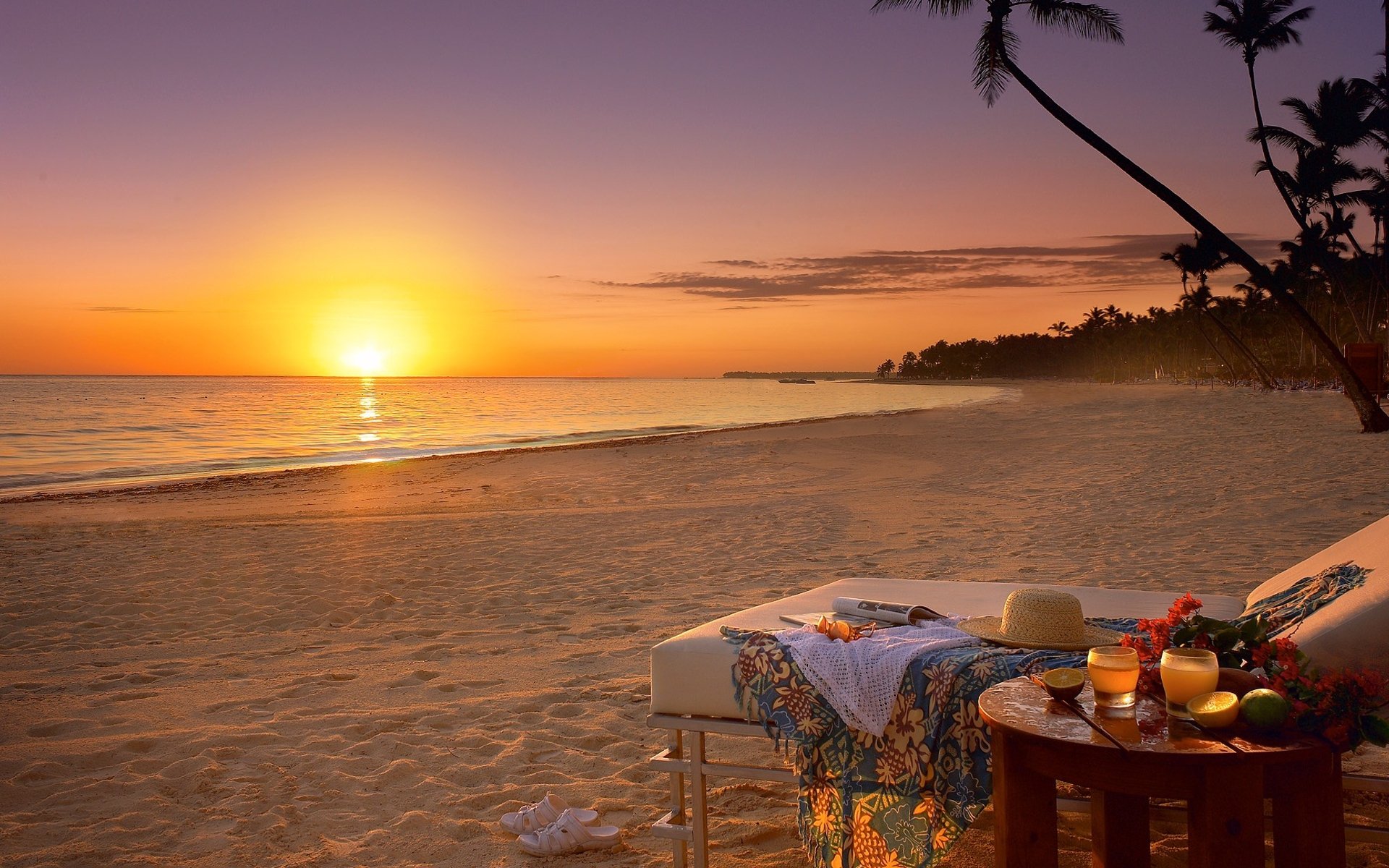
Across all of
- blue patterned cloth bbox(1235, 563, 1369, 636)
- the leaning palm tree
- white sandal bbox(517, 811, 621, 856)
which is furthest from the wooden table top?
the leaning palm tree

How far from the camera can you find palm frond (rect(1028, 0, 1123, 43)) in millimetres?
12969

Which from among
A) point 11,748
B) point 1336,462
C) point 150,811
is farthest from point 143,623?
point 1336,462

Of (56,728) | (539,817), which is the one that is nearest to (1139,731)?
(539,817)

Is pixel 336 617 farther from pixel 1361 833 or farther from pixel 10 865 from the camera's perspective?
pixel 1361 833

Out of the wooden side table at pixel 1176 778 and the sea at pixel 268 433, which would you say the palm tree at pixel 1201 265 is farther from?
the wooden side table at pixel 1176 778

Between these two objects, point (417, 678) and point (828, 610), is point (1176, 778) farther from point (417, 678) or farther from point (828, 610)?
point (417, 678)

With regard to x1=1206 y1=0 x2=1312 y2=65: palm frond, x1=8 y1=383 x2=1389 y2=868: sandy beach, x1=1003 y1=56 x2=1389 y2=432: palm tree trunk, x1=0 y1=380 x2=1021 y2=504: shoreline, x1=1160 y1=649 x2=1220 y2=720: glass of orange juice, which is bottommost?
x1=0 y1=380 x2=1021 y2=504: shoreline

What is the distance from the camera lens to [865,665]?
275 centimetres

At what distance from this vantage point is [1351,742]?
185cm

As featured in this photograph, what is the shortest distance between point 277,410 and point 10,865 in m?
56.3

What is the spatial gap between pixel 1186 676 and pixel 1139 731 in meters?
A: 0.17

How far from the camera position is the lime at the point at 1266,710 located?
1.90 meters

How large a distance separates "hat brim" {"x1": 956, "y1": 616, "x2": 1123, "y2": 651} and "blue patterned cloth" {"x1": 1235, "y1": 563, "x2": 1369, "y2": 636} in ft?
1.13

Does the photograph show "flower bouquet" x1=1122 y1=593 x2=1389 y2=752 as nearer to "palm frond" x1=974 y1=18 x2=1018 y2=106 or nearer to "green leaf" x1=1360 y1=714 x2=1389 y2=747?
"green leaf" x1=1360 y1=714 x2=1389 y2=747
